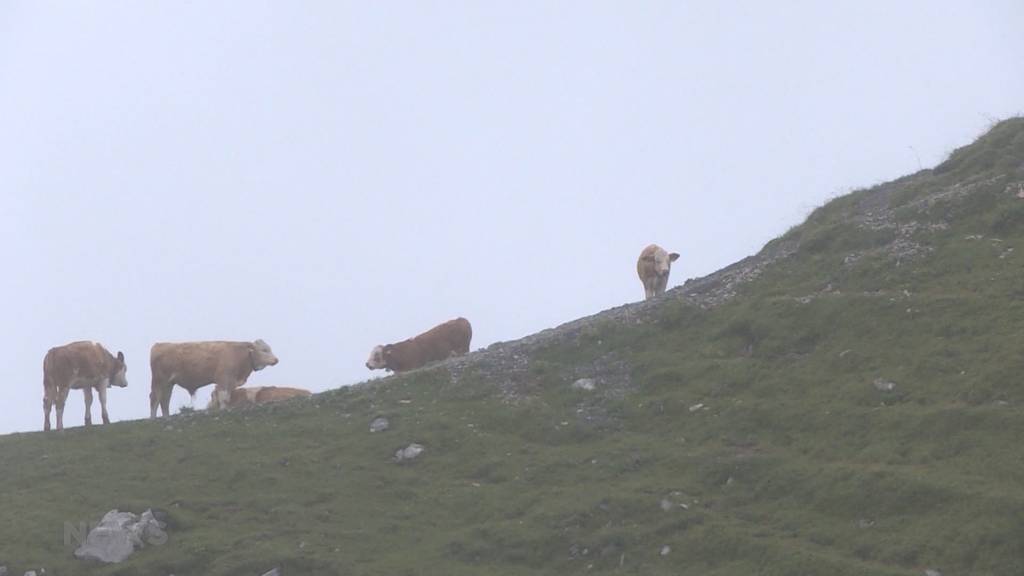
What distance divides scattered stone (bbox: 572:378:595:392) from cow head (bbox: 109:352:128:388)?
15.1 metres

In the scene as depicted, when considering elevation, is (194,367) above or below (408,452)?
above

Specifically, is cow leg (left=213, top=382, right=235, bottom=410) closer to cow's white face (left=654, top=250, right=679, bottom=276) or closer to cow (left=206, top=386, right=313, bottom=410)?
cow (left=206, top=386, right=313, bottom=410)

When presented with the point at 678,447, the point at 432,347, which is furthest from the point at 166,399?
the point at 678,447

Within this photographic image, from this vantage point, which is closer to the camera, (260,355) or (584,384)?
(584,384)

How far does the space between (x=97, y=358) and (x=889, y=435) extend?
2294 cm

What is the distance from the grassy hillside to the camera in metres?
25.2

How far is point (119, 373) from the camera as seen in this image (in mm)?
43250

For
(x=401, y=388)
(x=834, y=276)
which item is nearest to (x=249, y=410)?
(x=401, y=388)

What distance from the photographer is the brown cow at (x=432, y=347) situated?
46.3 meters

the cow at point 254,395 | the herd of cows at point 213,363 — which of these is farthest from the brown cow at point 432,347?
the cow at point 254,395

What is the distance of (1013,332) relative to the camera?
29.5 meters

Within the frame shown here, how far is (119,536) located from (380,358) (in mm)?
18589

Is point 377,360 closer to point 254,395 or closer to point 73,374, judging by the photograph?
point 254,395

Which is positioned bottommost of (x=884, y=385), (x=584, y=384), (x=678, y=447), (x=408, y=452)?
(x=678, y=447)
